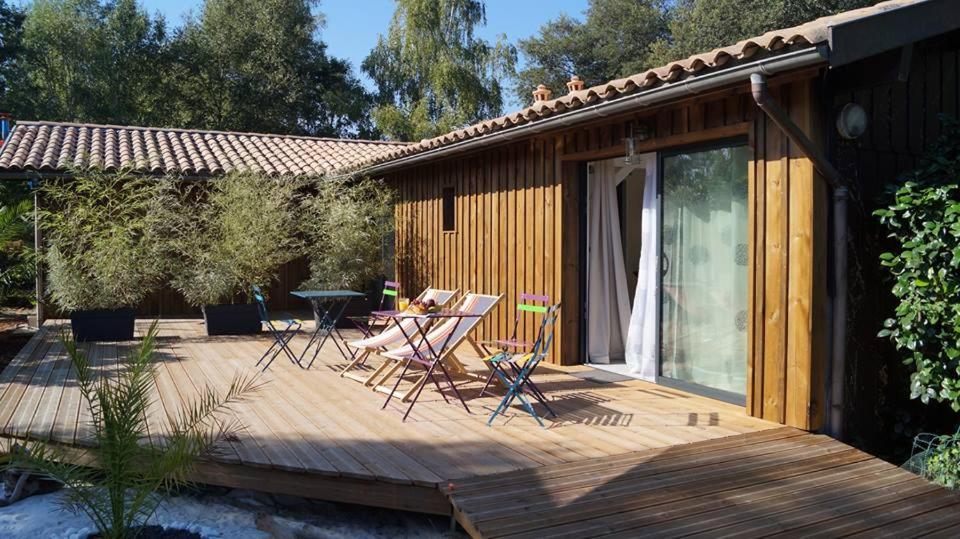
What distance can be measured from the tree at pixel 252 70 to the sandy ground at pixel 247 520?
65.5 feet

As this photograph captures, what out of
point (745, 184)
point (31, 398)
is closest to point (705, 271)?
point (745, 184)

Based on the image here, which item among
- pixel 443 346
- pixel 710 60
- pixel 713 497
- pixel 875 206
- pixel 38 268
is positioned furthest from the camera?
pixel 38 268

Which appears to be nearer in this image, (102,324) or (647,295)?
(647,295)

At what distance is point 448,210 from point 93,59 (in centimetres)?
1834

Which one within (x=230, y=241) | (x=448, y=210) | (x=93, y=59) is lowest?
(x=230, y=241)

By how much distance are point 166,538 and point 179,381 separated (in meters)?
2.90

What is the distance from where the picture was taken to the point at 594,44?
1111 inches

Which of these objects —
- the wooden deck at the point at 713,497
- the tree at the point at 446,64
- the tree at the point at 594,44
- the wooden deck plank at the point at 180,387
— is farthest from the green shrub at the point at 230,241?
the tree at the point at 594,44

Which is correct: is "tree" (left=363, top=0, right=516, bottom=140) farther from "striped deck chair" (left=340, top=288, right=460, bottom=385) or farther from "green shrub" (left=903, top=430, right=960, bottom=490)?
"green shrub" (left=903, top=430, right=960, bottom=490)

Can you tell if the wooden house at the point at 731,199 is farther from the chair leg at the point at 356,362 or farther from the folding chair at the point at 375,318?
the chair leg at the point at 356,362

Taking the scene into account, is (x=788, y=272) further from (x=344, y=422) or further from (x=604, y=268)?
(x=344, y=422)

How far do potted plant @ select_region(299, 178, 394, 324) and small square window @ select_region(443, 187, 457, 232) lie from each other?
157 cm

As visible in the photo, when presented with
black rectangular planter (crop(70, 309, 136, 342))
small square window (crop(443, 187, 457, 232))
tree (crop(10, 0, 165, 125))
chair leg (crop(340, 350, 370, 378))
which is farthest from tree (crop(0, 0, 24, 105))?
chair leg (crop(340, 350, 370, 378))

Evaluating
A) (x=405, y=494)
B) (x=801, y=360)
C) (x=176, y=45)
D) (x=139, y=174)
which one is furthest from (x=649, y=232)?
(x=176, y=45)
